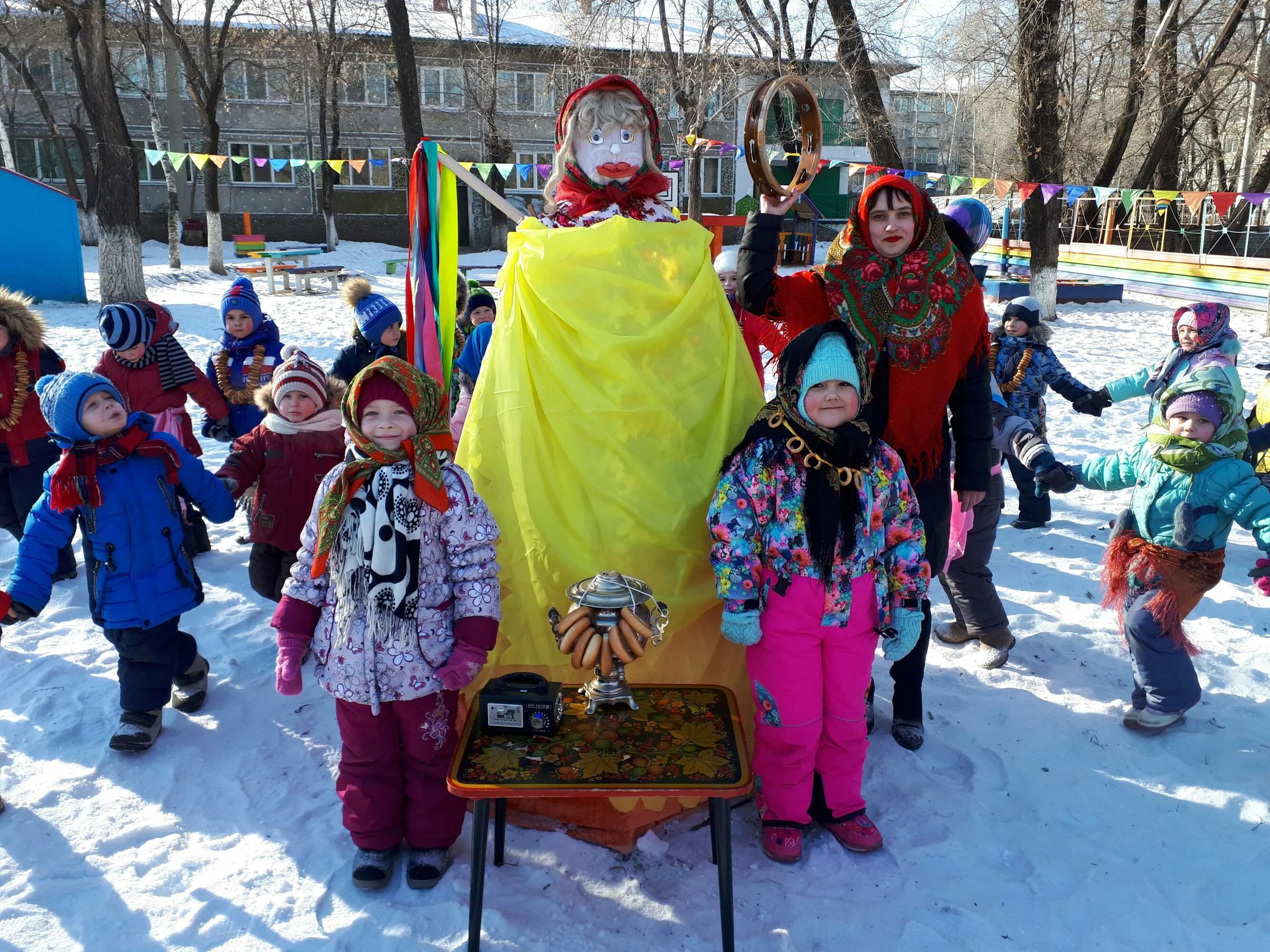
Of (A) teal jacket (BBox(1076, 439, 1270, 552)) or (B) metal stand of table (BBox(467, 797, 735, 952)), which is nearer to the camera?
(B) metal stand of table (BBox(467, 797, 735, 952))

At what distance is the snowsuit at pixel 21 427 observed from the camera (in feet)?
14.6

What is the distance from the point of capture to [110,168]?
38.3ft

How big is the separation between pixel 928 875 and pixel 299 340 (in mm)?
10080

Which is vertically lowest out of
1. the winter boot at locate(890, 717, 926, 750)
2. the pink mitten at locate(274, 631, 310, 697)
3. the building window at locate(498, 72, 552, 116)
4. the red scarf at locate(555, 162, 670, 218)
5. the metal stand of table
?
the winter boot at locate(890, 717, 926, 750)

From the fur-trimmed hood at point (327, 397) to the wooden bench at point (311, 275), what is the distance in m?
12.5

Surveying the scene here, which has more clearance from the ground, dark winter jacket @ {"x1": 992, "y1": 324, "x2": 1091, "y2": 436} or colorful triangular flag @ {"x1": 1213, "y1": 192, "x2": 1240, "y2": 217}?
colorful triangular flag @ {"x1": 1213, "y1": 192, "x2": 1240, "y2": 217}

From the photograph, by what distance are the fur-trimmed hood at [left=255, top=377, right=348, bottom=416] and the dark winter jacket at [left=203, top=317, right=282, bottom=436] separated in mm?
1354

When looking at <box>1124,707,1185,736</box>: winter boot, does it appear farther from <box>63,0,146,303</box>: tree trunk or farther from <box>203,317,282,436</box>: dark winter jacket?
<box>63,0,146,303</box>: tree trunk

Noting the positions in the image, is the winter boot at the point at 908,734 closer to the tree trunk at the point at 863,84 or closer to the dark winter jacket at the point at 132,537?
the dark winter jacket at the point at 132,537

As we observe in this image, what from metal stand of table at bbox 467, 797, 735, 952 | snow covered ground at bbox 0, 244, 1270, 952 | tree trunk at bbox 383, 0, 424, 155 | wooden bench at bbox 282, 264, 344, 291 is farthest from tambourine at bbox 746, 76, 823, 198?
wooden bench at bbox 282, 264, 344, 291

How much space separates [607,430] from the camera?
8.84ft

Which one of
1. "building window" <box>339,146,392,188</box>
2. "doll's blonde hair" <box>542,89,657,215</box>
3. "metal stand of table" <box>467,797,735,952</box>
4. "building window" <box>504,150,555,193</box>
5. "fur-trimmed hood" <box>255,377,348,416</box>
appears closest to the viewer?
"metal stand of table" <box>467,797,735,952</box>

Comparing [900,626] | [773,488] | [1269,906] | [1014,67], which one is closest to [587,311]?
[773,488]

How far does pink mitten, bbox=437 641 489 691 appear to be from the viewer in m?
2.50
